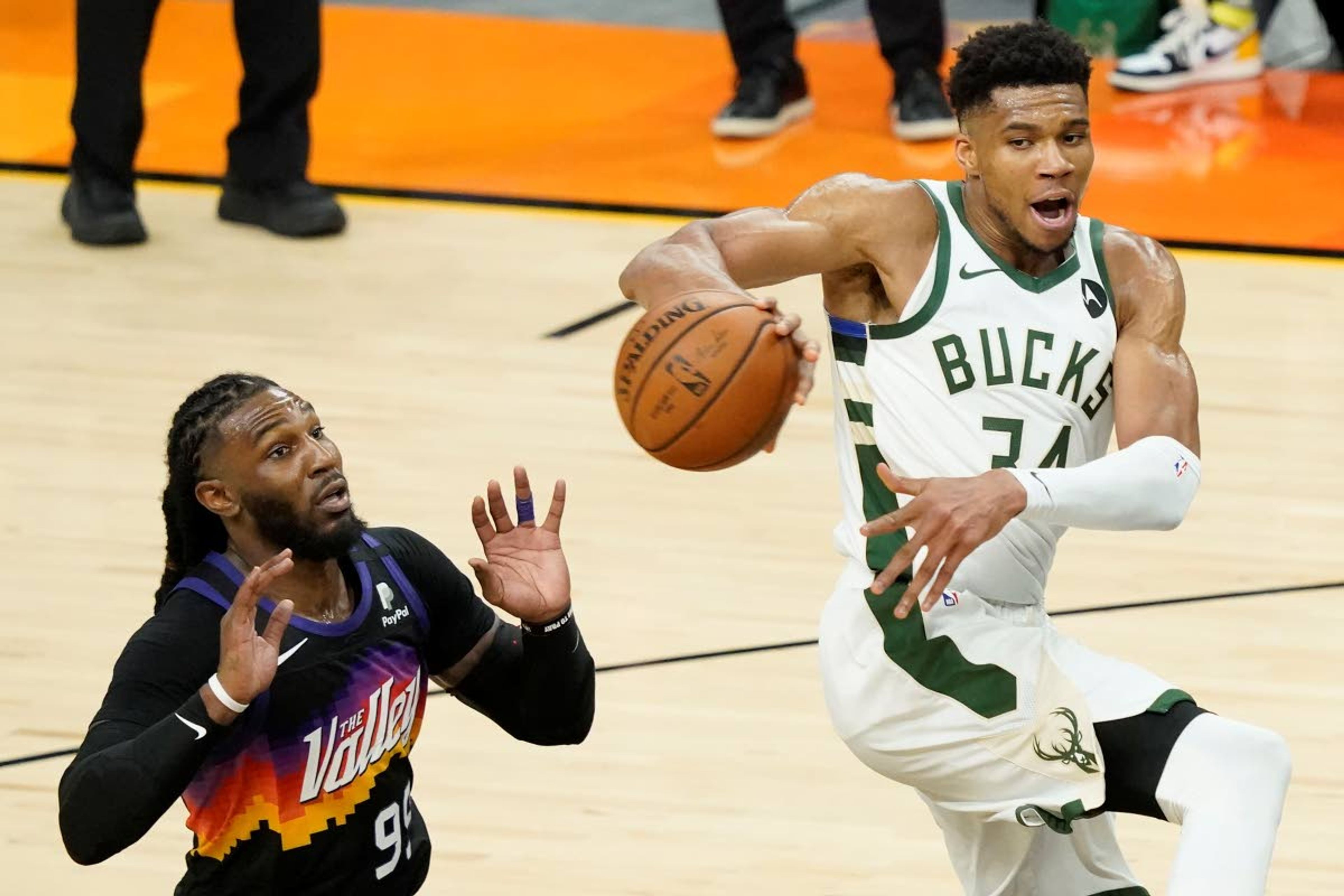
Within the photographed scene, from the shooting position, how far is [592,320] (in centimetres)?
797

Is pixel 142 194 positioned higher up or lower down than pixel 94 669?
lower down

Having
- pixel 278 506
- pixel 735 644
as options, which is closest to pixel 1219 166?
pixel 735 644

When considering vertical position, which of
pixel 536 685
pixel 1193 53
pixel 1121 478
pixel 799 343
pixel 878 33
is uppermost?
pixel 799 343

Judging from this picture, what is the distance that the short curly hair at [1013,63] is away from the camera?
3893 millimetres

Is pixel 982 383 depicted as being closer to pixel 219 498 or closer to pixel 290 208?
pixel 219 498

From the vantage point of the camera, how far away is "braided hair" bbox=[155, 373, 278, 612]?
357cm

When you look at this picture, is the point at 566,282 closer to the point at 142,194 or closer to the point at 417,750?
the point at 142,194

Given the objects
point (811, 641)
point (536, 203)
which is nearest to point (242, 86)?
point (536, 203)

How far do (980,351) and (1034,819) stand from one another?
818mm

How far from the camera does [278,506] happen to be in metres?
3.52

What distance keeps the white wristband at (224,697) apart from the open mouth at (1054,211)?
5.35ft

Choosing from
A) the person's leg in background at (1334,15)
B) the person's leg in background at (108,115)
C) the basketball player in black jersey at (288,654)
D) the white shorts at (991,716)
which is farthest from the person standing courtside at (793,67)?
→ the basketball player in black jersey at (288,654)

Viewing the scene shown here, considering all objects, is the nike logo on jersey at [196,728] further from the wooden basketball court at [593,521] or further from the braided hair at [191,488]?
the wooden basketball court at [593,521]

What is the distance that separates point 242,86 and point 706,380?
219 inches
